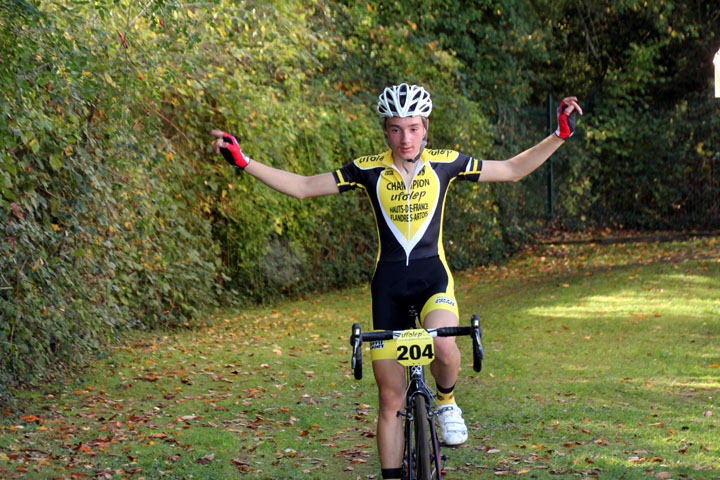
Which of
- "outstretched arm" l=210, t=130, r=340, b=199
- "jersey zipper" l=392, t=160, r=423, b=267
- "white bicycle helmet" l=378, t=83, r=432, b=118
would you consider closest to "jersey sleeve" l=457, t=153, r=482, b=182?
"jersey zipper" l=392, t=160, r=423, b=267

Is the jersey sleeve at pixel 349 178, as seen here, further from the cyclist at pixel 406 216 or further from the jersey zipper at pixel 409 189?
the jersey zipper at pixel 409 189

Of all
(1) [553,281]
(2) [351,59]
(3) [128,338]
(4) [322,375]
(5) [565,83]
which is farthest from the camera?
(5) [565,83]

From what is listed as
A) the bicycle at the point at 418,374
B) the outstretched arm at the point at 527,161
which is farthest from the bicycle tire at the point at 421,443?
the outstretched arm at the point at 527,161

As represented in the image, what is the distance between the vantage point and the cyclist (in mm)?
4742

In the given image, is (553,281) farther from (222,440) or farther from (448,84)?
(222,440)

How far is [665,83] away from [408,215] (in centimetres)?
1888

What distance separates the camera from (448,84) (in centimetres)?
1758

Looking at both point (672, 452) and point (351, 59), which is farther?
point (351, 59)

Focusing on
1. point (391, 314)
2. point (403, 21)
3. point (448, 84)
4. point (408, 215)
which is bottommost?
point (391, 314)

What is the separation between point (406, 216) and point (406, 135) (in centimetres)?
44

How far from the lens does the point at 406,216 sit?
4.98 metres

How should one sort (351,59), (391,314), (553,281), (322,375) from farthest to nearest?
(351,59), (553,281), (322,375), (391,314)

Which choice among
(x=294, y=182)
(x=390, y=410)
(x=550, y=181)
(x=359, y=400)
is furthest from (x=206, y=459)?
(x=550, y=181)

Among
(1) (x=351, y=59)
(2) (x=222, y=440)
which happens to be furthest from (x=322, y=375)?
(1) (x=351, y=59)
